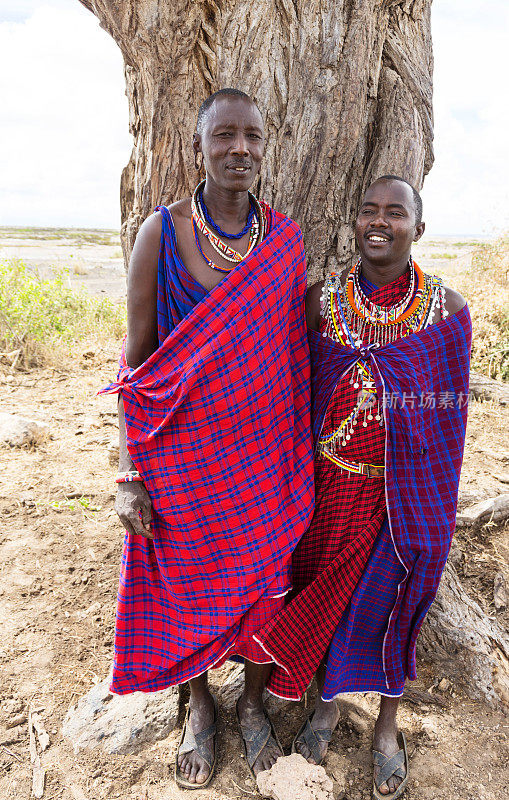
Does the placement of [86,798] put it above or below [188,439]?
below

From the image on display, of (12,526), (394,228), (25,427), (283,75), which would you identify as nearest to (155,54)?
(283,75)

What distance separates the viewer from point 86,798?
2.23 meters

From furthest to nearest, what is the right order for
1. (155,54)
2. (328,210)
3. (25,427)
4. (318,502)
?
(25,427) → (328,210) → (155,54) → (318,502)

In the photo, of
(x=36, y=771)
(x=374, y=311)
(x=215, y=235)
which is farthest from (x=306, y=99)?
(x=36, y=771)

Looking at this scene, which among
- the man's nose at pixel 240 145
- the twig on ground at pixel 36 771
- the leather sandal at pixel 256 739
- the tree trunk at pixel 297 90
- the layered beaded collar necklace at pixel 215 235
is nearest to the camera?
the man's nose at pixel 240 145

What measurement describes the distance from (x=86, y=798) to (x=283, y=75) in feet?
9.80

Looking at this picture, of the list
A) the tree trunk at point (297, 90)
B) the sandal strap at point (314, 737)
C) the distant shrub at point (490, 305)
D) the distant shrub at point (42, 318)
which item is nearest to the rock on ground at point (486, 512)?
the sandal strap at point (314, 737)

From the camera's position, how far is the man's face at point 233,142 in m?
2.02

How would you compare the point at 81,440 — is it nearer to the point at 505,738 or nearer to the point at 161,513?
the point at 161,513

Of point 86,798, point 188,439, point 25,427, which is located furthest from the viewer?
point 25,427

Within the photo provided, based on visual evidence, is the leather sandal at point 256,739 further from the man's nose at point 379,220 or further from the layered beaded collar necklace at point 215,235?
the man's nose at point 379,220

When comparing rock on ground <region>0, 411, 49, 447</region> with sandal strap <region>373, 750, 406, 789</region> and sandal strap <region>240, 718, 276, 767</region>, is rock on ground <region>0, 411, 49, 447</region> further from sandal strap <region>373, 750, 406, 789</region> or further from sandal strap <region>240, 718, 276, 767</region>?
sandal strap <region>373, 750, 406, 789</region>

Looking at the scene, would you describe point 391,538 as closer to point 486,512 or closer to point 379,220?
point 379,220

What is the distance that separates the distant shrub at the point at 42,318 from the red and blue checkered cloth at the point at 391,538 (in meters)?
4.76
